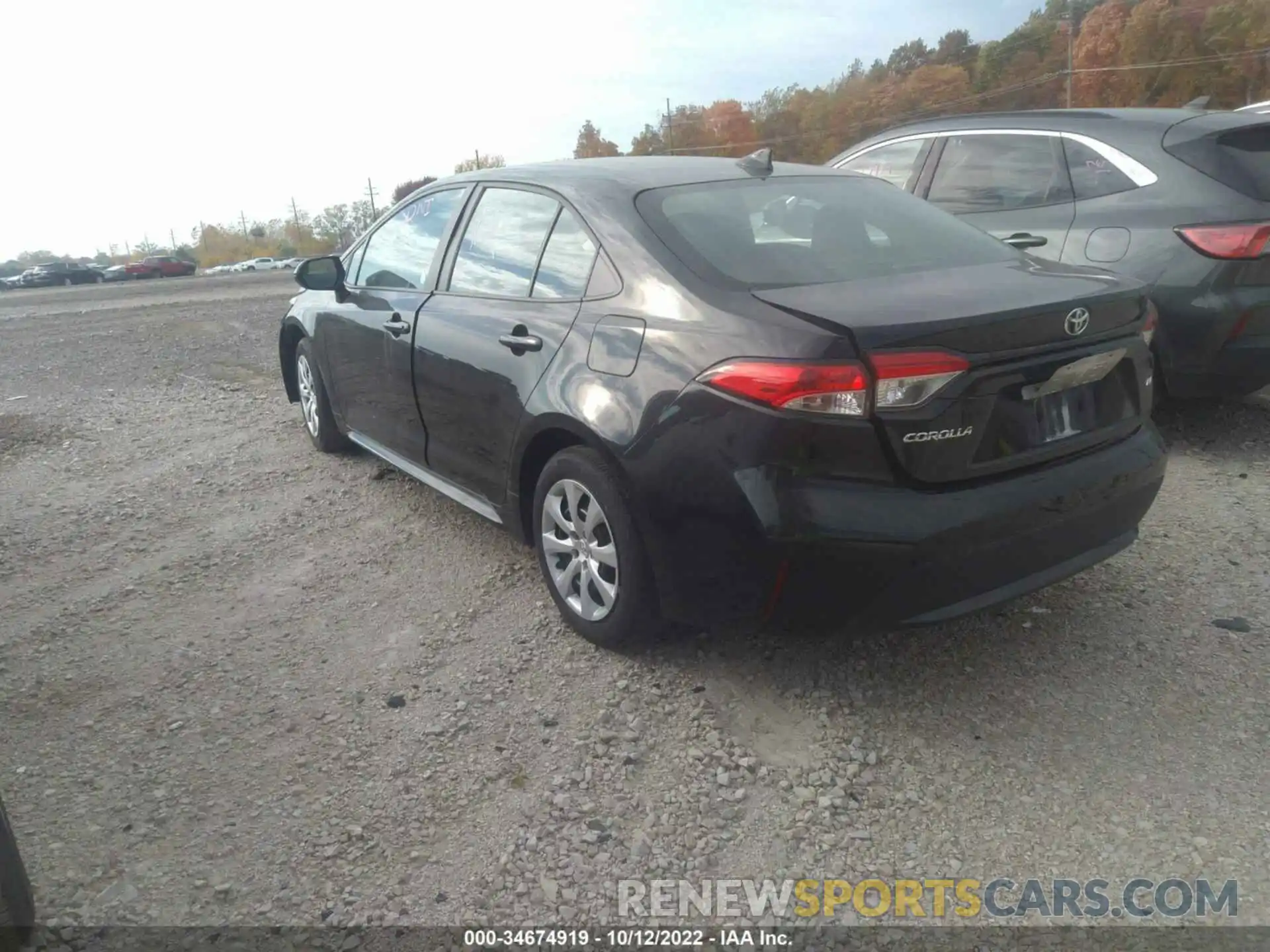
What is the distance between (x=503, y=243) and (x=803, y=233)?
124 centimetres

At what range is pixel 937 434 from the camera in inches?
105

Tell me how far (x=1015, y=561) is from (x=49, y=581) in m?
3.92

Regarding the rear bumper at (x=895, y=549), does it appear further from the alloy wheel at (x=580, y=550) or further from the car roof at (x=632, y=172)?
the car roof at (x=632, y=172)

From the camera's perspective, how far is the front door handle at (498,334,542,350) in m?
3.51

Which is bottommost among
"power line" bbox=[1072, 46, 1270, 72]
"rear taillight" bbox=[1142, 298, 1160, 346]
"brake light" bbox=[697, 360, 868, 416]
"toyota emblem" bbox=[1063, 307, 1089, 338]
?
"power line" bbox=[1072, 46, 1270, 72]

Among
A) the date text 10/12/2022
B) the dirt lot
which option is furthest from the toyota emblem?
the date text 10/12/2022

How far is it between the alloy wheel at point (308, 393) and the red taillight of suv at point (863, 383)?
3.81 meters

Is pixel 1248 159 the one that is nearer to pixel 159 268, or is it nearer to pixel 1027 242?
pixel 1027 242

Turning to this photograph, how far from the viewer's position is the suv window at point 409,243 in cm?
445

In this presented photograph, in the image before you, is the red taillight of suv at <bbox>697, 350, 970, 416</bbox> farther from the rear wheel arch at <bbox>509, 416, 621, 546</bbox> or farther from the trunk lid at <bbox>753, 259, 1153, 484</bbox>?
the rear wheel arch at <bbox>509, 416, 621, 546</bbox>

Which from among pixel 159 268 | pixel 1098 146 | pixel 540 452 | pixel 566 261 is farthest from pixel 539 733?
pixel 159 268

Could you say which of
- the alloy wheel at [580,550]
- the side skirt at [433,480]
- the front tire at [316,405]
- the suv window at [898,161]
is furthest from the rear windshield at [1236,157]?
the front tire at [316,405]

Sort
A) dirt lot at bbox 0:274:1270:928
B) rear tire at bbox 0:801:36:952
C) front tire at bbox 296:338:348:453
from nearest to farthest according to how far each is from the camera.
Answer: rear tire at bbox 0:801:36:952 < dirt lot at bbox 0:274:1270:928 < front tire at bbox 296:338:348:453

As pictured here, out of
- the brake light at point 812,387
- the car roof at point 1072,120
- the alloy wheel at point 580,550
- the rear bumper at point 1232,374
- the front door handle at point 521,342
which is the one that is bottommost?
the rear bumper at point 1232,374
